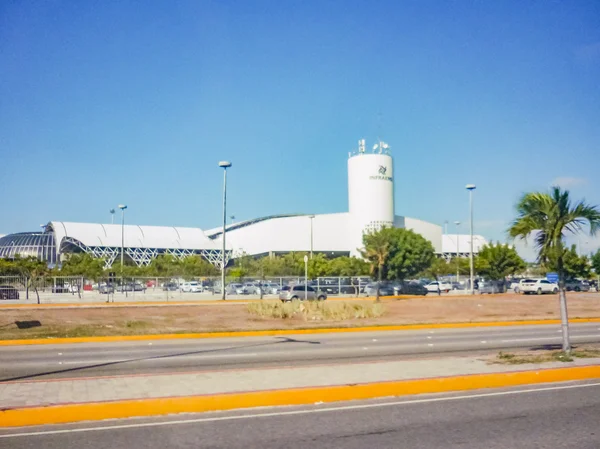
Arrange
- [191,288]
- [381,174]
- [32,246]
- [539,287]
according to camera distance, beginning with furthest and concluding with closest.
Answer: [32,246], [381,174], [191,288], [539,287]

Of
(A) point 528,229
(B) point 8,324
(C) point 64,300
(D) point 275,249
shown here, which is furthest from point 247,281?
(D) point 275,249

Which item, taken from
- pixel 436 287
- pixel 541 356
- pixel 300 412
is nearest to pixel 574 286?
pixel 436 287

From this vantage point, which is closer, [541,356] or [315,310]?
[541,356]

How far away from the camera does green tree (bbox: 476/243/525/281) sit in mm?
59625

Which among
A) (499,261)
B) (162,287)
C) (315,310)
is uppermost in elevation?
(499,261)

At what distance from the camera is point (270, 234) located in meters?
Answer: 127

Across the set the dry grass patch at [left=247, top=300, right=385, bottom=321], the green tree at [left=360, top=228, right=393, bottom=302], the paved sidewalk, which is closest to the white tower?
the green tree at [left=360, top=228, right=393, bottom=302]

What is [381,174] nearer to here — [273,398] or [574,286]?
[574,286]

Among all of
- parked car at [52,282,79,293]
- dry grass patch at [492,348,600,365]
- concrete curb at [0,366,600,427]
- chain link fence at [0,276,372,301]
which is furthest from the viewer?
parked car at [52,282,79,293]

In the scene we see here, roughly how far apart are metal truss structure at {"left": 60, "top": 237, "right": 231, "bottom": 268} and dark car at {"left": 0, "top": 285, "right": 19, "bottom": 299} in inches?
2631

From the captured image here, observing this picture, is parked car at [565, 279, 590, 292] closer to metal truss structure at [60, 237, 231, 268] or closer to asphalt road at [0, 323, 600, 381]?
asphalt road at [0, 323, 600, 381]

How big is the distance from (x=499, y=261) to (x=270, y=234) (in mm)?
71716

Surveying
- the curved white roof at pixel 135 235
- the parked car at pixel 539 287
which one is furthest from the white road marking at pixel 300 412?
the curved white roof at pixel 135 235

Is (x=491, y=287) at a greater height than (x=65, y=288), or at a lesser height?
lesser
